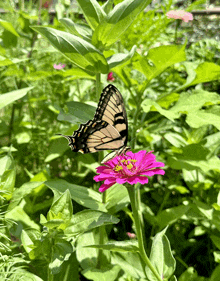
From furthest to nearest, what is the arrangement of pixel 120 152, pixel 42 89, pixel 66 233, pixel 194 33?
pixel 194 33, pixel 42 89, pixel 120 152, pixel 66 233

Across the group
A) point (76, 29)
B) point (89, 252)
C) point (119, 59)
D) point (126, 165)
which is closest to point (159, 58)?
point (119, 59)

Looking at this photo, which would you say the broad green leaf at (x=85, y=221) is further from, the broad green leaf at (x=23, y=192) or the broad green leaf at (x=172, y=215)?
the broad green leaf at (x=172, y=215)

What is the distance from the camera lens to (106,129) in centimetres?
76

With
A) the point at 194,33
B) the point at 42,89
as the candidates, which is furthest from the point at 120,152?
the point at 194,33

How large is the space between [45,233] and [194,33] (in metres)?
2.25

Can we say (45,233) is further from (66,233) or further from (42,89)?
(42,89)

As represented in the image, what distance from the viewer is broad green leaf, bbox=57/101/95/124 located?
31.2 inches

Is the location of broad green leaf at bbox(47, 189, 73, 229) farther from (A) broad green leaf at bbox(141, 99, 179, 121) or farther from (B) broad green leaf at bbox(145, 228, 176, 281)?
(A) broad green leaf at bbox(141, 99, 179, 121)

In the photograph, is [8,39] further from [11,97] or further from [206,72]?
[206,72]

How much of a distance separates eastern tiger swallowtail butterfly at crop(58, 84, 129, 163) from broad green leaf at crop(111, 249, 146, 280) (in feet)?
0.94

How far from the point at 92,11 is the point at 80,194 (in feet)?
1.52

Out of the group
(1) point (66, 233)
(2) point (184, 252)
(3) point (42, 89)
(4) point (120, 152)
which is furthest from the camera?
(3) point (42, 89)

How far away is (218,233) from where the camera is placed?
1013mm

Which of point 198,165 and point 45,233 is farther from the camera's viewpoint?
point 198,165
